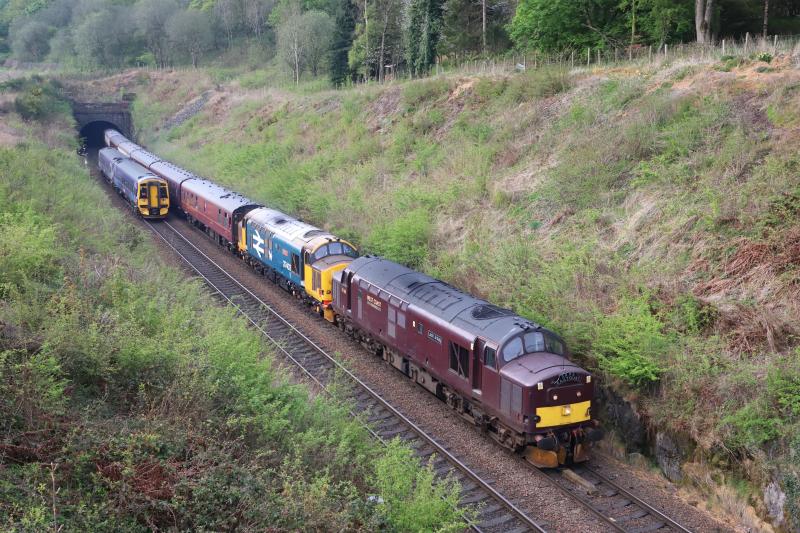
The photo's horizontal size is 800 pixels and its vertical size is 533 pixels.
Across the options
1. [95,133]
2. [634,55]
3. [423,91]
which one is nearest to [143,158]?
[423,91]

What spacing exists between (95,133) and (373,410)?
253ft

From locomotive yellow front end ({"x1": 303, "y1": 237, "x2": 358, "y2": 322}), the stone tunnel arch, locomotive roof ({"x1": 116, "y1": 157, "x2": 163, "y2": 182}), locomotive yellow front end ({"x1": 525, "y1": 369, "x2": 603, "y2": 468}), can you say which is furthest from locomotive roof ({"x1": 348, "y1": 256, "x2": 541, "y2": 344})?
the stone tunnel arch

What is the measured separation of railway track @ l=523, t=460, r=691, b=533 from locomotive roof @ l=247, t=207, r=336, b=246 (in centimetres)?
1399

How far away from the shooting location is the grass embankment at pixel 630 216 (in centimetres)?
1447

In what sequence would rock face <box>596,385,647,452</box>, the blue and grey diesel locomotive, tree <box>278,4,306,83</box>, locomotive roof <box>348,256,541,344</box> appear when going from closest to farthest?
the blue and grey diesel locomotive, rock face <box>596,385,647,452</box>, locomotive roof <box>348,256,541,344</box>, tree <box>278,4,306,83</box>

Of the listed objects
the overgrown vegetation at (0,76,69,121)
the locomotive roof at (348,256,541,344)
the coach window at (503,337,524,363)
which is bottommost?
the coach window at (503,337,524,363)

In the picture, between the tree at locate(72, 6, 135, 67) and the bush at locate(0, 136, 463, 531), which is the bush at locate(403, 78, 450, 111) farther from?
the tree at locate(72, 6, 135, 67)

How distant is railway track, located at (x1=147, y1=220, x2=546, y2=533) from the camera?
529 inches

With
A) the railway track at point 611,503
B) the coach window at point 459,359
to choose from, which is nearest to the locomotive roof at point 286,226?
the coach window at point 459,359

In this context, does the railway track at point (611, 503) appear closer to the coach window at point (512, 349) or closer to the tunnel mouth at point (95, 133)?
the coach window at point (512, 349)

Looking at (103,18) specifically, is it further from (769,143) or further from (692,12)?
(769,143)

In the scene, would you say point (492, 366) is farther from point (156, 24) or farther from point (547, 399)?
point (156, 24)

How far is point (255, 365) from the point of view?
1462cm

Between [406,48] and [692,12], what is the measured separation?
85.9 ft
